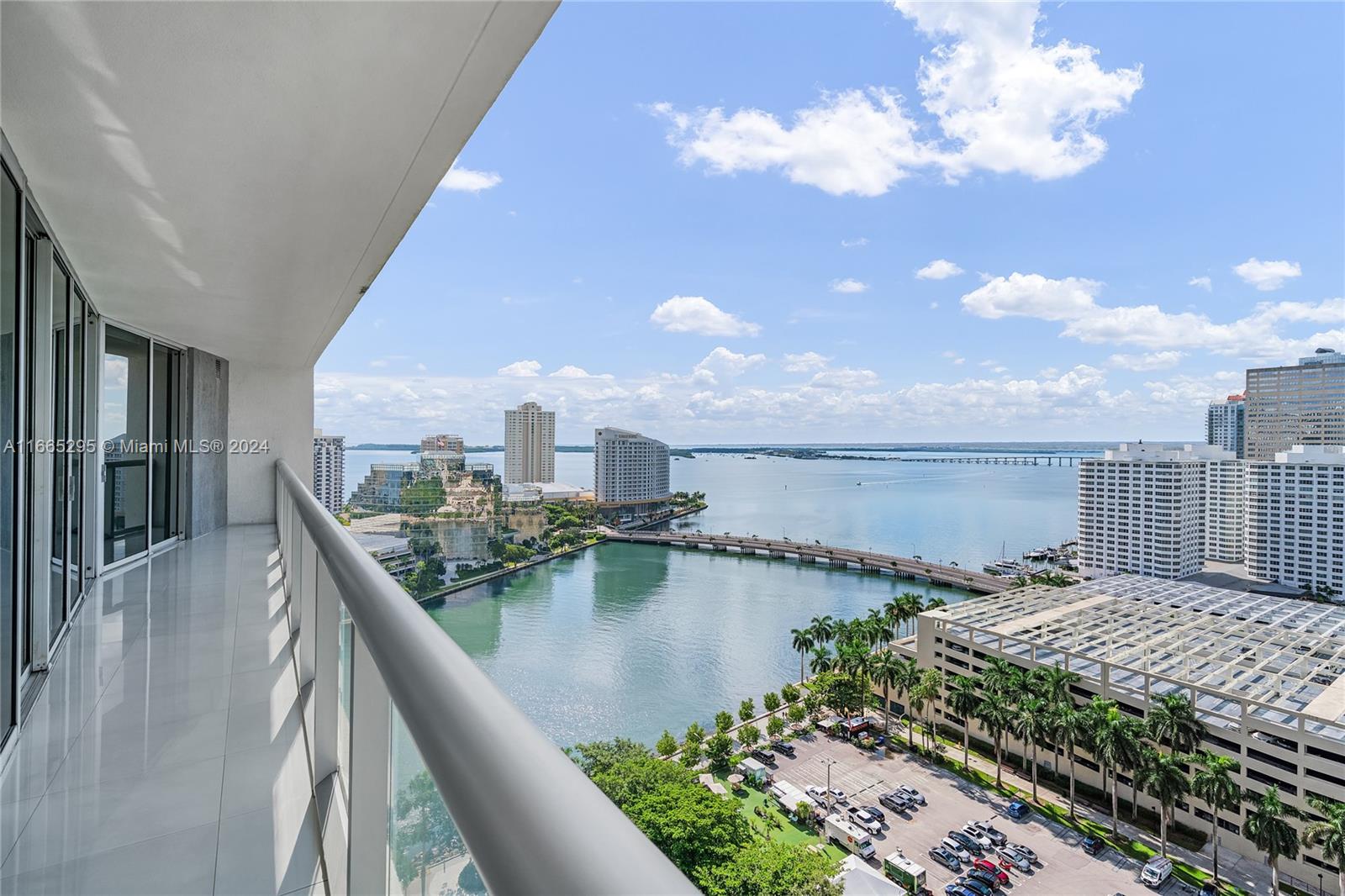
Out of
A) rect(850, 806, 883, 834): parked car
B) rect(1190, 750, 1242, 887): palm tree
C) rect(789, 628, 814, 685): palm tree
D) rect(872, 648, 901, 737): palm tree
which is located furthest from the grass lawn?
rect(1190, 750, 1242, 887): palm tree

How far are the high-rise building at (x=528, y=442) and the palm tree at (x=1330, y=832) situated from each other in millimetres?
32680

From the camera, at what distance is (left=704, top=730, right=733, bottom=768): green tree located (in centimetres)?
1712

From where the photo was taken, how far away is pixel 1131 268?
64562 mm

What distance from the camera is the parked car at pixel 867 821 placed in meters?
15.3

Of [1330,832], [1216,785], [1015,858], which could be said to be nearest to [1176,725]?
[1216,785]

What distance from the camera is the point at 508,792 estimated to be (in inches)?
11.9

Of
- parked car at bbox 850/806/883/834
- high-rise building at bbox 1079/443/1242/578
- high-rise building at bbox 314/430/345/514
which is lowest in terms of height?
parked car at bbox 850/806/883/834

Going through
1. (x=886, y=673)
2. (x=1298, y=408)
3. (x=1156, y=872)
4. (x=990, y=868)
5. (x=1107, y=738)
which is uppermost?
(x=1298, y=408)

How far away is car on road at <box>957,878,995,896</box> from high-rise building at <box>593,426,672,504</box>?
32.0 metres

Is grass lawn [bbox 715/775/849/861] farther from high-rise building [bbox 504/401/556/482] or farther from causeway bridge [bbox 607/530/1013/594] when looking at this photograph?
high-rise building [bbox 504/401/556/482]

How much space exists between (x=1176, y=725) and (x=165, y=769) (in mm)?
20520

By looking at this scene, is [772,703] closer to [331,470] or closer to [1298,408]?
[331,470]

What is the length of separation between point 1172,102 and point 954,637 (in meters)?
63.1

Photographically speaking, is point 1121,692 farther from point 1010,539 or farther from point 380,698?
point 1010,539
